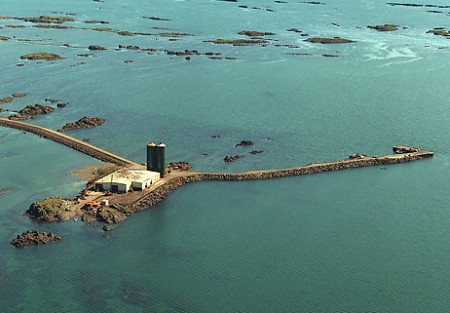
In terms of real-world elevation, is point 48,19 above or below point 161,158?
above

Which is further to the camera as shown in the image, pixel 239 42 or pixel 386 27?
pixel 386 27

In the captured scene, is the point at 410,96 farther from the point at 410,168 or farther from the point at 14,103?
the point at 14,103

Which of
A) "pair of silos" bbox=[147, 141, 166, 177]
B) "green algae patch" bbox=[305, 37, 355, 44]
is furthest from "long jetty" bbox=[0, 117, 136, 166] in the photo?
"green algae patch" bbox=[305, 37, 355, 44]

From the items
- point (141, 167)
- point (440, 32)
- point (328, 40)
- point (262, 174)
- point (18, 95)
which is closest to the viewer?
point (141, 167)

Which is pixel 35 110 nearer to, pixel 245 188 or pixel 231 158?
pixel 231 158

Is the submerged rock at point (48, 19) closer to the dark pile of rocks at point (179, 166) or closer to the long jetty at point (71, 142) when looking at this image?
the long jetty at point (71, 142)

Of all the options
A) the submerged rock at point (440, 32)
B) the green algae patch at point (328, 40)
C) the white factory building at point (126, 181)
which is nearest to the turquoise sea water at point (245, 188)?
the white factory building at point (126, 181)

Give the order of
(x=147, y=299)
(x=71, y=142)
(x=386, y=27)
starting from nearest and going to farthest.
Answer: (x=147, y=299) < (x=71, y=142) < (x=386, y=27)

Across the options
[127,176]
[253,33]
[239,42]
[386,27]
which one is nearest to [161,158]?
[127,176]

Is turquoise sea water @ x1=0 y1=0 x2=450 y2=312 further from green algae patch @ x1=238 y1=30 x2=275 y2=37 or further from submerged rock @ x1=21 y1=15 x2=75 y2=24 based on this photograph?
submerged rock @ x1=21 y1=15 x2=75 y2=24
